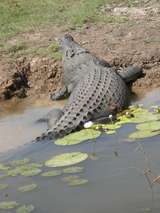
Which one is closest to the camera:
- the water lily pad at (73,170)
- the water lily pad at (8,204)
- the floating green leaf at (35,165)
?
the water lily pad at (8,204)

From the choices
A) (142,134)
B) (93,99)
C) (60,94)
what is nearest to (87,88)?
(93,99)

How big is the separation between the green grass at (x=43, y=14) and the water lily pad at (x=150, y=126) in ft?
13.3

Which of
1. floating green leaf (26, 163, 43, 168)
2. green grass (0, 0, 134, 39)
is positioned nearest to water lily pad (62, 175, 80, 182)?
floating green leaf (26, 163, 43, 168)

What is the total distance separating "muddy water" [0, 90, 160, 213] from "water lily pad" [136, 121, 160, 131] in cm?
12

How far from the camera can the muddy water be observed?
4676 millimetres

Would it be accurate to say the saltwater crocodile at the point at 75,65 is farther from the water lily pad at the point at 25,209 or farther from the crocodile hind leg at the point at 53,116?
the water lily pad at the point at 25,209

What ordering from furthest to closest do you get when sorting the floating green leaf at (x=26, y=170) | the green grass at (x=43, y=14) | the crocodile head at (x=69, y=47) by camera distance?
1. the green grass at (x=43, y=14)
2. the crocodile head at (x=69, y=47)
3. the floating green leaf at (x=26, y=170)

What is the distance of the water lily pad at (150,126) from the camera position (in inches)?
237

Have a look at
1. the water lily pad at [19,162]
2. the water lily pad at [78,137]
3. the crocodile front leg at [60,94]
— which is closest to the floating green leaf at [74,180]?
the water lily pad at [19,162]

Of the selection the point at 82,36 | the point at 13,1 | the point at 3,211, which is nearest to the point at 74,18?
the point at 82,36

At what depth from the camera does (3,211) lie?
4.76 metres

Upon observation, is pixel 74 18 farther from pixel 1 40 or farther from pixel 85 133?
pixel 85 133

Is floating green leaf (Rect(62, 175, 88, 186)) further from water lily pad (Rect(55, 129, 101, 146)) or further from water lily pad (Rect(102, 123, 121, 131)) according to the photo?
water lily pad (Rect(102, 123, 121, 131))

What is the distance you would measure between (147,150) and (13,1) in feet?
21.4
